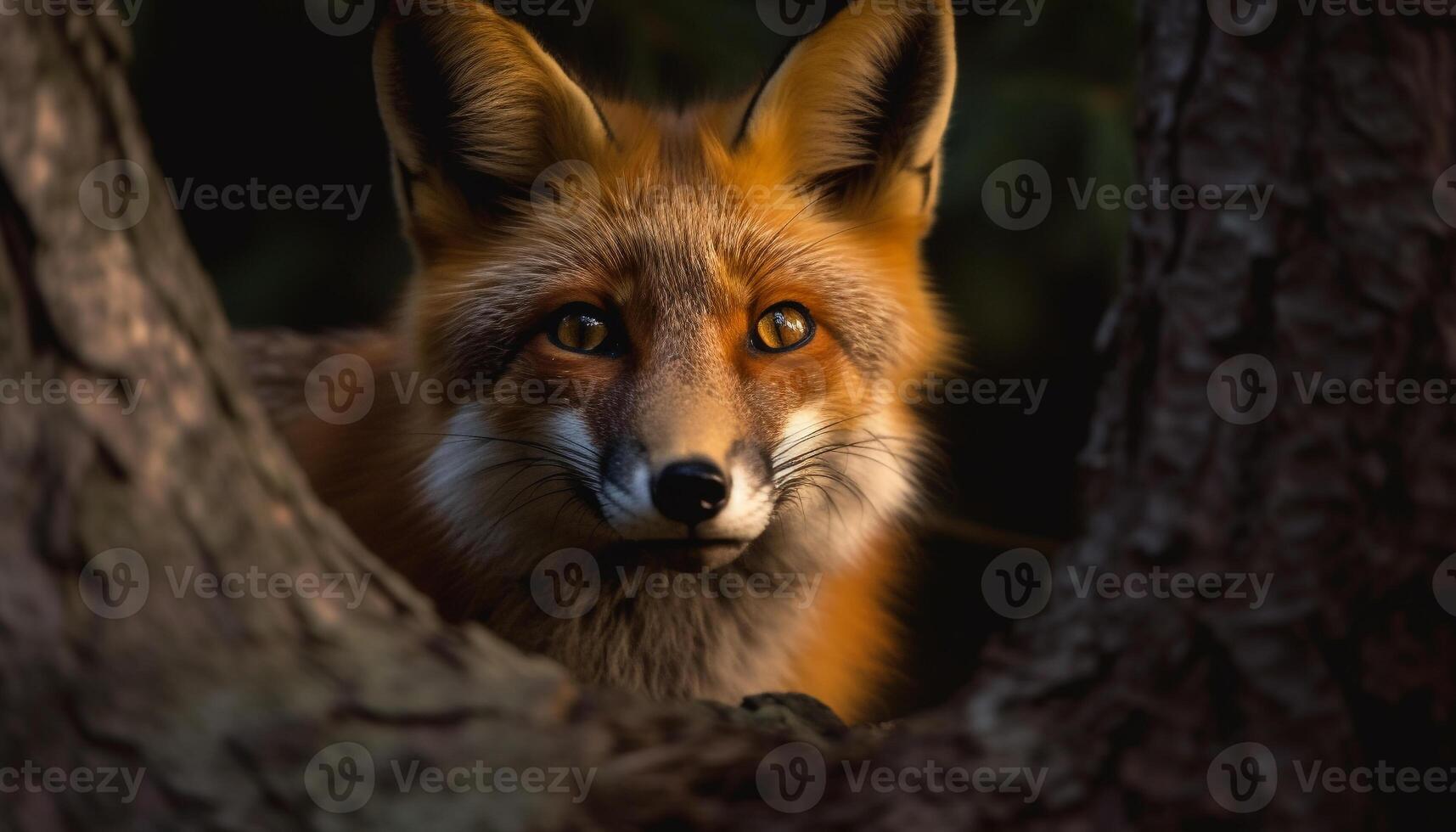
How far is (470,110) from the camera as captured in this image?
2.28m

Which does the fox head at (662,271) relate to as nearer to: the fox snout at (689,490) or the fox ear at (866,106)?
the fox ear at (866,106)

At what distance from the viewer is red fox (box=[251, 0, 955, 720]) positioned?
7.06 ft

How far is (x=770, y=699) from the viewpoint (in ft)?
5.43

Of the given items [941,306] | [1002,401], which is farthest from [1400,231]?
[1002,401]

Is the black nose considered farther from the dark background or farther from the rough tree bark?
the dark background

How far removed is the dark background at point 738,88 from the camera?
330cm

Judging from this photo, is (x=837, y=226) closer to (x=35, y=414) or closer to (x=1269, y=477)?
(x=1269, y=477)

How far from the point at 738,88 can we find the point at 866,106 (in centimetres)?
106

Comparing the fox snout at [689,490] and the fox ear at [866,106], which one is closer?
the fox snout at [689,490]

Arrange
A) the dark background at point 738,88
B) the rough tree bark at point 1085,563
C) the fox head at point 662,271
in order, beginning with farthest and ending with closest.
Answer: the dark background at point 738,88, the fox head at point 662,271, the rough tree bark at point 1085,563

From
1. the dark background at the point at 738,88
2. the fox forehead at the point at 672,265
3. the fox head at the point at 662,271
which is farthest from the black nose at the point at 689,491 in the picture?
the dark background at the point at 738,88

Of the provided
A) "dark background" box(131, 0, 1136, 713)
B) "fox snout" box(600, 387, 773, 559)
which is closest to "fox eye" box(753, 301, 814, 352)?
"fox snout" box(600, 387, 773, 559)

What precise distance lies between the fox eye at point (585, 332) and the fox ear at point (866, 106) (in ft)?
1.59

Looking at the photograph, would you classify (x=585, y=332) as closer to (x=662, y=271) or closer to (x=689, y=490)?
(x=662, y=271)
